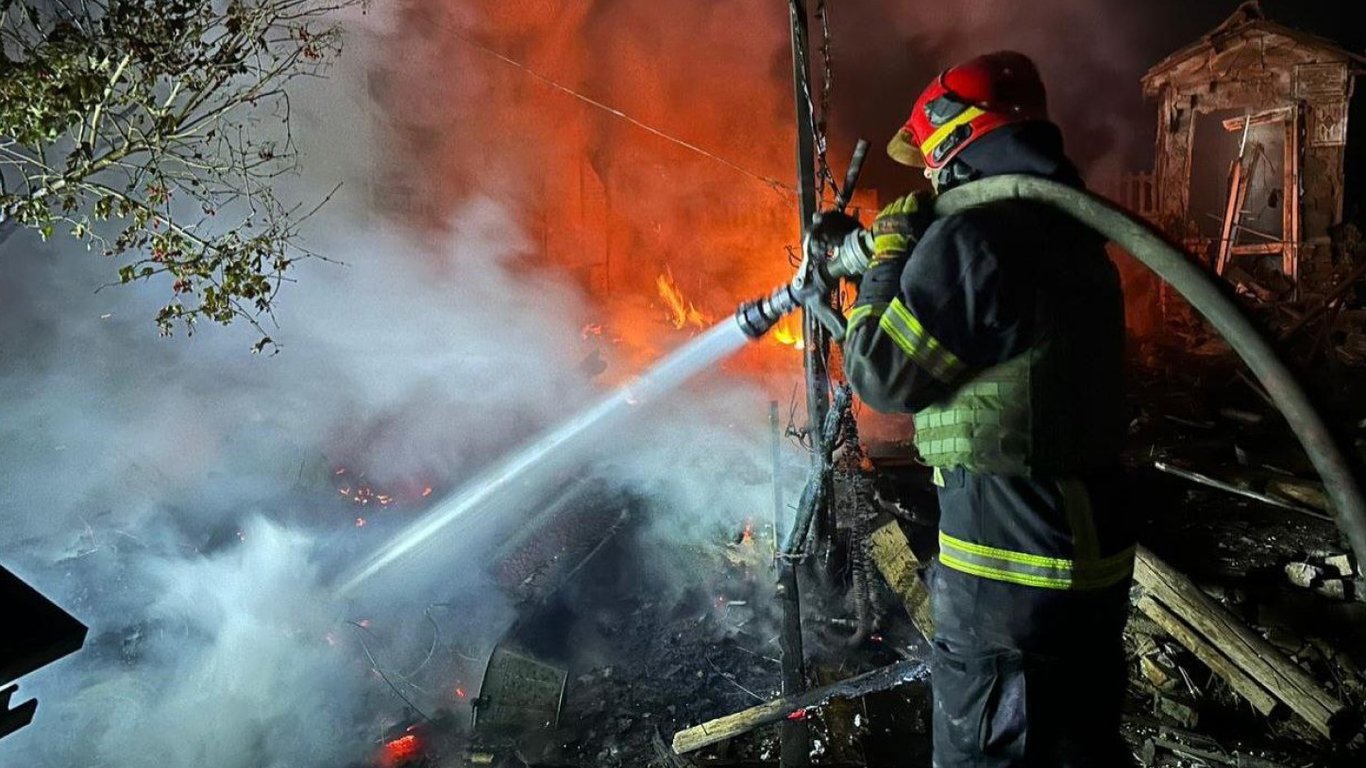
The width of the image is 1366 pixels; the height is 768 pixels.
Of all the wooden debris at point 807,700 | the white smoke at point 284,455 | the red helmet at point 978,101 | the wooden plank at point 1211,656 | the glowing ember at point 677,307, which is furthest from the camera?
the glowing ember at point 677,307

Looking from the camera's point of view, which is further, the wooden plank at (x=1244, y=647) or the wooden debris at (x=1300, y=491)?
Result: the wooden debris at (x=1300, y=491)

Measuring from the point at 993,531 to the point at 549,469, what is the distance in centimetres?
902

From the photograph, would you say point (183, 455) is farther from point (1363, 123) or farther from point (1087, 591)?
point (1363, 123)

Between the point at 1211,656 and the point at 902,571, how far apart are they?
2249 mm

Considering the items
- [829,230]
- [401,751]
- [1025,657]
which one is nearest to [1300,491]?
[1025,657]

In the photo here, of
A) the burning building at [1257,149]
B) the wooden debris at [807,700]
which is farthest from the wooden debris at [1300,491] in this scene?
the burning building at [1257,149]

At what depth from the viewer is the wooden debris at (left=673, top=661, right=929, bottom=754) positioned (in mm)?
4672

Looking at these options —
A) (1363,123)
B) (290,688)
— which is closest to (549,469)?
(290,688)

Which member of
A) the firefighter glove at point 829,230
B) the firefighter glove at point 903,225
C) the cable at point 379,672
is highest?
the firefighter glove at point 829,230

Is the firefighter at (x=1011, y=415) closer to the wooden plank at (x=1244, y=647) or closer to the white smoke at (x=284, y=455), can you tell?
the wooden plank at (x=1244, y=647)

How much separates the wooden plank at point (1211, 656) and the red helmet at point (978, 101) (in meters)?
4.26

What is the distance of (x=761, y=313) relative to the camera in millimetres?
3248

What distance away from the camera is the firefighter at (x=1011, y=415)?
2172 millimetres

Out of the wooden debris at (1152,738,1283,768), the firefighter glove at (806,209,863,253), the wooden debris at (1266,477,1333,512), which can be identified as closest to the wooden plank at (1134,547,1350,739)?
the wooden debris at (1152,738,1283,768)
